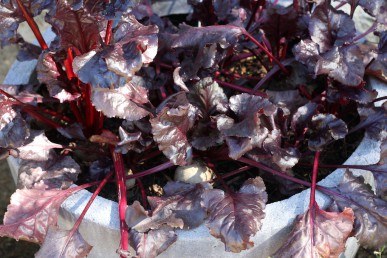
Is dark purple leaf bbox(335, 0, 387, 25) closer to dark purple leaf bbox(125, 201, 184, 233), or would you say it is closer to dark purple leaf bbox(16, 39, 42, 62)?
dark purple leaf bbox(125, 201, 184, 233)

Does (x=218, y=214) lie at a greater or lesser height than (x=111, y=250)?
greater

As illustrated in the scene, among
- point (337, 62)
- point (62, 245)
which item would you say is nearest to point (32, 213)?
point (62, 245)

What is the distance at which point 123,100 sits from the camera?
1.57 m

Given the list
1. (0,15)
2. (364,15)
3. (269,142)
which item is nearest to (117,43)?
(0,15)

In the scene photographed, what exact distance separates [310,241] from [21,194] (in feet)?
2.53

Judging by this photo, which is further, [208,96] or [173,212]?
[208,96]

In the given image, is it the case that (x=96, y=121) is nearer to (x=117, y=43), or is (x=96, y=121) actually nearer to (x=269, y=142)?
(x=117, y=43)

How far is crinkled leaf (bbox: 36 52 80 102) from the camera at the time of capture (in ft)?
5.47

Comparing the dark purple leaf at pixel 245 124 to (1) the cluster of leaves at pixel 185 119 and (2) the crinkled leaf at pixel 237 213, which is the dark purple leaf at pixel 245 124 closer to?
(1) the cluster of leaves at pixel 185 119

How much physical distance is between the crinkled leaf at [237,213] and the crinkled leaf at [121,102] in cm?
29

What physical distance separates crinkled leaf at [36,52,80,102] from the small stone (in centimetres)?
40

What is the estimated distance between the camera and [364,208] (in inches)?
61.7

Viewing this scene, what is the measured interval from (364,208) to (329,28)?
554mm

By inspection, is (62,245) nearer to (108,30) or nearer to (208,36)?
(108,30)
